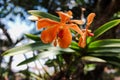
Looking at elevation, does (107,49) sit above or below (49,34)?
below

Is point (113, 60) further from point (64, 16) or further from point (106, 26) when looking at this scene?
point (64, 16)

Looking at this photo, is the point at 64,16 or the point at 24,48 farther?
the point at 24,48

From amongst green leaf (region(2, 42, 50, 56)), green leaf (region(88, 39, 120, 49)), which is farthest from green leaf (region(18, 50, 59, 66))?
green leaf (region(88, 39, 120, 49))

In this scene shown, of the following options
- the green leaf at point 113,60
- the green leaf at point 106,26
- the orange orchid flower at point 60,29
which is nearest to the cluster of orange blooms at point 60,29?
the orange orchid flower at point 60,29

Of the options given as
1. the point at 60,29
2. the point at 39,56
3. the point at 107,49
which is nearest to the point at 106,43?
the point at 107,49

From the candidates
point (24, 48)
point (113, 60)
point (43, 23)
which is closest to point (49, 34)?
point (43, 23)

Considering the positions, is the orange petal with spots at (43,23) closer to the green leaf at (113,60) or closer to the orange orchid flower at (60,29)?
the orange orchid flower at (60,29)

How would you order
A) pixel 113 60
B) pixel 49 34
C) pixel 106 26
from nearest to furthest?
pixel 49 34
pixel 106 26
pixel 113 60

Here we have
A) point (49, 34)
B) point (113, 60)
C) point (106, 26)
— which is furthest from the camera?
point (113, 60)

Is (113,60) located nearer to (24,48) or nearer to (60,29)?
(24,48)

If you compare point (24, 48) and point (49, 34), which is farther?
point (24, 48)
